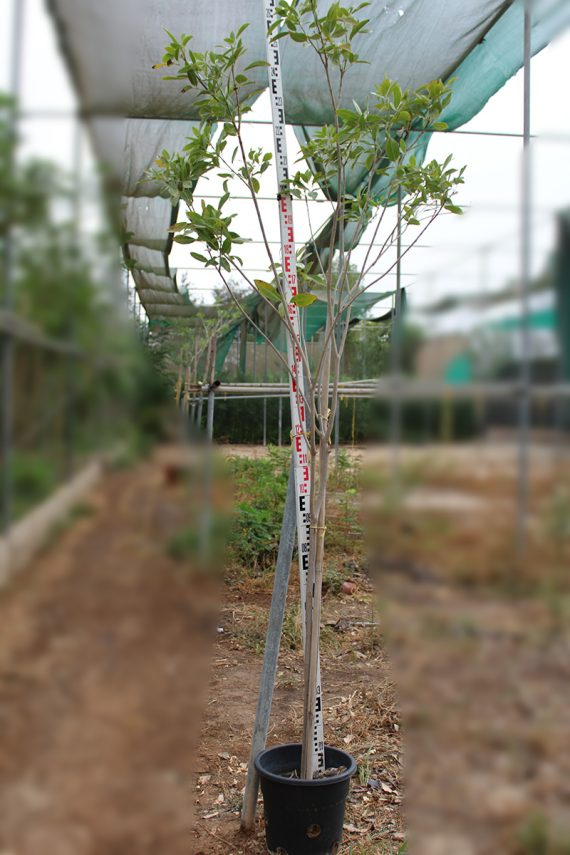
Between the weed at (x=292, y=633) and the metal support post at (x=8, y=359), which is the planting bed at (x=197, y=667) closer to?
the metal support post at (x=8, y=359)

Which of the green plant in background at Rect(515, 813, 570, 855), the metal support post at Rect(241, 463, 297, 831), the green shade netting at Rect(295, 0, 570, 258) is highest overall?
the green shade netting at Rect(295, 0, 570, 258)

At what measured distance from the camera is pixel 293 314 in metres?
2.52

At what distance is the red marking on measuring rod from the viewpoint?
247 centimetres

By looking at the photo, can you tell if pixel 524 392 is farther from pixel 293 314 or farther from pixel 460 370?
pixel 293 314

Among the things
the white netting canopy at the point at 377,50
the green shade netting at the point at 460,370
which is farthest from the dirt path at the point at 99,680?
the white netting canopy at the point at 377,50

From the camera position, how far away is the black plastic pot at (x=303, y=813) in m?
2.56

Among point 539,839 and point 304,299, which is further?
point 304,299

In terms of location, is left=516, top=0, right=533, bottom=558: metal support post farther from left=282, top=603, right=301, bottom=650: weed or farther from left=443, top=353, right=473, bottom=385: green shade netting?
left=282, top=603, right=301, bottom=650: weed

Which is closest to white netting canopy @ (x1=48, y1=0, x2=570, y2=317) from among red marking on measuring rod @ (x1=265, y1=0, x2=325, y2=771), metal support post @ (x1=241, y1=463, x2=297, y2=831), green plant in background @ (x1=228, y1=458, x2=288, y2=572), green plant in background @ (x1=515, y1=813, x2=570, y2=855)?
red marking on measuring rod @ (x1=265, y1=0, x2=325, y2=771)

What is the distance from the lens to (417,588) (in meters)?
0.45

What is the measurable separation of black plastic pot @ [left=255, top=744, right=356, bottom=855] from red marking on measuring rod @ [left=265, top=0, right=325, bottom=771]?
0.14m

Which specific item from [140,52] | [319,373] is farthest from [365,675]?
[140,52]

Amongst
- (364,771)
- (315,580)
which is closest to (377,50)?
(315,580)

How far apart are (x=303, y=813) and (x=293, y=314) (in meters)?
1.65
